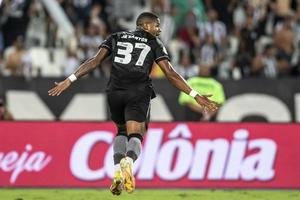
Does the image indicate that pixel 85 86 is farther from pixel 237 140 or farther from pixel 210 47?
pixel 237 140

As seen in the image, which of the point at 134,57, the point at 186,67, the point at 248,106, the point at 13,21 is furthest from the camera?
the point at 13,21

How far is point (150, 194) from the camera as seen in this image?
13.4 meters

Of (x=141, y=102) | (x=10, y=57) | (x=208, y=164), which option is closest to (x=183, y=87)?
(x=141, y=102)

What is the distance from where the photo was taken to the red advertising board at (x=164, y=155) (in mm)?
14273

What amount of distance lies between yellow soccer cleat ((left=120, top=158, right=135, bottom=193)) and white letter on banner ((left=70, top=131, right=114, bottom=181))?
3908 millimetres

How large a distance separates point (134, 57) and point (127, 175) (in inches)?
55.7

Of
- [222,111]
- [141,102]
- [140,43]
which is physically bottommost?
[222,111]

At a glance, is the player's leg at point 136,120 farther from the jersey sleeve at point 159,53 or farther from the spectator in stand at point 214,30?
the spectator in stand at point 214,30

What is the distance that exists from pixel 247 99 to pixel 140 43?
311 inches

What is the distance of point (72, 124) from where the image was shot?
47.9 ft

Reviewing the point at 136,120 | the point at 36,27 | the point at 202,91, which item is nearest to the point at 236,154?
the point at 202,91

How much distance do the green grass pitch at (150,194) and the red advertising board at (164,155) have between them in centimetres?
34

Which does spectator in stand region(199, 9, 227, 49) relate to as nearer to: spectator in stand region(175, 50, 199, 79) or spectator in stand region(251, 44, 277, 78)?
spectator in stand region(251, 44, 277, 78)

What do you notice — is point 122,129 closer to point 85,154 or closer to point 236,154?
point 85,154
